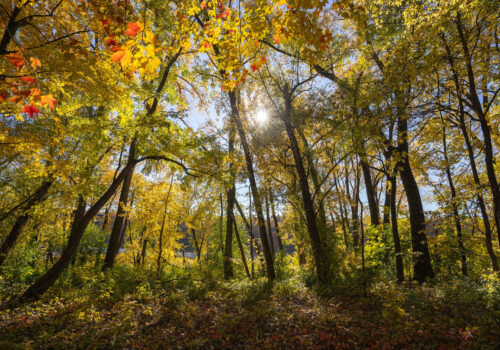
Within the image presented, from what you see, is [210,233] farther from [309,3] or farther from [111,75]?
[309,3]

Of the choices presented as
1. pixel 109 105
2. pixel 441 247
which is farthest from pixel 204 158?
pixel 441 247

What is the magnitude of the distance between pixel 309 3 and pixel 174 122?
18.2 ft

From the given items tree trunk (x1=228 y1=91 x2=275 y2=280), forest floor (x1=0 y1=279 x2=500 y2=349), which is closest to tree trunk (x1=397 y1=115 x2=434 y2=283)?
forest floor (x1=0 y1=279 x2=500 y2=349)

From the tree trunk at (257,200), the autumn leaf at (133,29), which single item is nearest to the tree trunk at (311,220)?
the tree trunk at (257,200)

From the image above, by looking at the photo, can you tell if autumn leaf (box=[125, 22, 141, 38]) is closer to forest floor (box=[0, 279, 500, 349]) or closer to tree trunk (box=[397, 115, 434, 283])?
forest floor (box=[0, 279, 500, 349])

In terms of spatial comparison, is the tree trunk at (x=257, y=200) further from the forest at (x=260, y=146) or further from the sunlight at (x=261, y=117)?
the sunlight at (x=261, y=117)

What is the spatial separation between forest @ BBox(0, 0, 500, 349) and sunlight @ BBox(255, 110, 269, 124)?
10 cm

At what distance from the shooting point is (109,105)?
6.41 metres

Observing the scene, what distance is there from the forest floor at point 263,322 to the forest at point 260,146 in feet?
0.14

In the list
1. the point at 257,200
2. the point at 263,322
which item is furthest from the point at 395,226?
the point at 263,322

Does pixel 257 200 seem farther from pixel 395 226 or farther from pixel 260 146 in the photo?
pixel 395 226

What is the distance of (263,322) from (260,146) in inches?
239

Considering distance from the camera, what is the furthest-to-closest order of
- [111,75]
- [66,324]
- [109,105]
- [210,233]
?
[210,233], [109,105], [111,75], [66,324]

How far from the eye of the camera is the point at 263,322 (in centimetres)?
491
